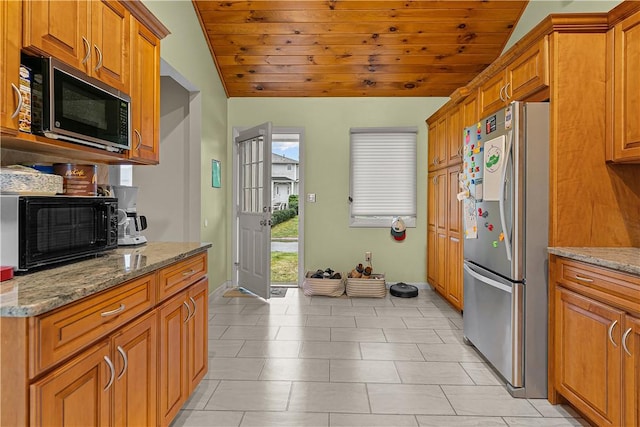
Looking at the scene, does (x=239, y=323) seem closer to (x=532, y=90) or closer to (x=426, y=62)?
(x=532, y=90)

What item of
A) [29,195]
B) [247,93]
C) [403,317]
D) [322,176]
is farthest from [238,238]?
[29,195]

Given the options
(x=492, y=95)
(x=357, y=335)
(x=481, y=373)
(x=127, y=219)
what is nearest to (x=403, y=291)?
(x=357, y=335)

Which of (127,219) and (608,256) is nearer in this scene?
(608,256)

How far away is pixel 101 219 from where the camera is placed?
1786 mm

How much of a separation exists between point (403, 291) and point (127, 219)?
3.41 m

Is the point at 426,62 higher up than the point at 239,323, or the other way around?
the point at 426,62

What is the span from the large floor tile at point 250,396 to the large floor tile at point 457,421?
801 mm

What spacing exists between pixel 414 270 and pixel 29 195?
4.48 metres

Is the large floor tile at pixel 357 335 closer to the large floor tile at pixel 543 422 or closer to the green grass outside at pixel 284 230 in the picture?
the large floor tile at pixel 543 422

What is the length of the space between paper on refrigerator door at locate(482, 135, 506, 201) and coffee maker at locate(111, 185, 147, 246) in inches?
91.4

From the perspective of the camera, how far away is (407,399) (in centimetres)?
225

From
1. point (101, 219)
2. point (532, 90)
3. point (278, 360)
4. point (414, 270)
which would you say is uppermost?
point (532, 90)

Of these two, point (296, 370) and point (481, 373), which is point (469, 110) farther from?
point (296, 370)

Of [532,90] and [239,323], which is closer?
[532,90]
